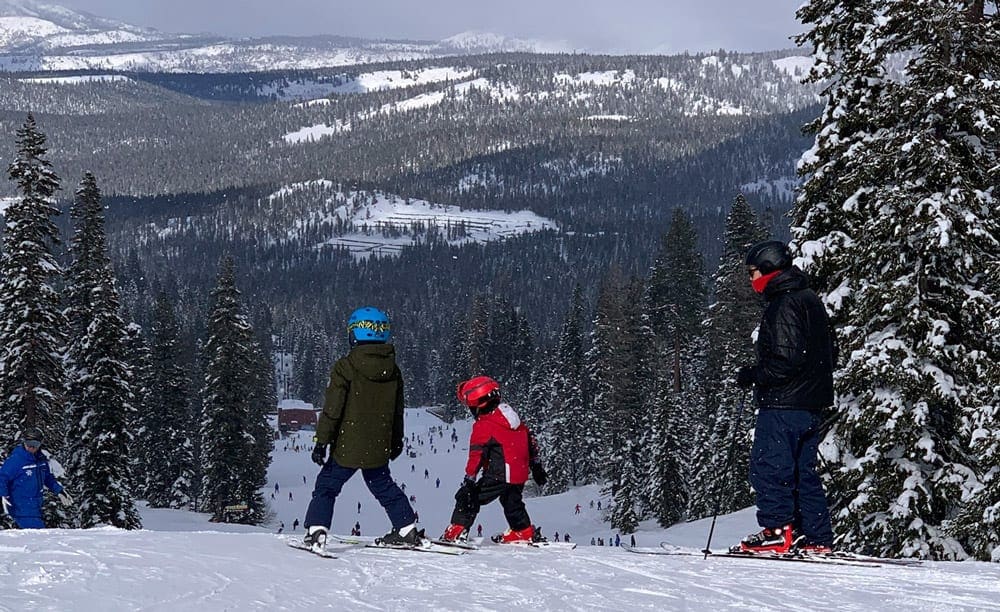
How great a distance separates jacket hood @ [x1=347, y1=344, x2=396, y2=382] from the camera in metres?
6.93

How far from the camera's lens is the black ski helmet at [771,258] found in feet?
22.1

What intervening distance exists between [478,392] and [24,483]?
6.09 meters

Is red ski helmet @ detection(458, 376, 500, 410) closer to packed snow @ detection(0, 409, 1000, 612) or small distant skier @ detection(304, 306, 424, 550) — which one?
small distant skier @ detection(304, 306, 424, 550)

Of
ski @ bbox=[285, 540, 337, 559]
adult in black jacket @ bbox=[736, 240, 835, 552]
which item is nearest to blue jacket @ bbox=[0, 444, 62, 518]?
ski @ bbox=[285, 540, 337, 559]

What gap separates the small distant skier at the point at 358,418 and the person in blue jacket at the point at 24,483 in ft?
15.6

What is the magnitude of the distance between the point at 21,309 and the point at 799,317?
65.9ft

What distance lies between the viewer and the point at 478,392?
24.0 ft

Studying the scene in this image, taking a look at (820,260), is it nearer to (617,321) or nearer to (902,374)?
(902,374)

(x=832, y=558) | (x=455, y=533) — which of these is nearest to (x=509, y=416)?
(x=455, y=533)

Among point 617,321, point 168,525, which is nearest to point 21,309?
point 168,525

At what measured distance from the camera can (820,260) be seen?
462 inches

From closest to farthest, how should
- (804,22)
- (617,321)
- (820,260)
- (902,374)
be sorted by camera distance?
(902,374), (820,260), (804,22), (617,321)

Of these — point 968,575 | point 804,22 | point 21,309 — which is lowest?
point 968,575

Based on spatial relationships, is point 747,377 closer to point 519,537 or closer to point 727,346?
point 519,537
